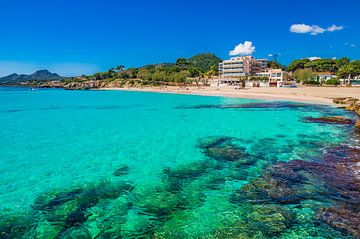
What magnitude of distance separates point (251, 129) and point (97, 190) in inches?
708

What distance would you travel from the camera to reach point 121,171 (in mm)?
13758

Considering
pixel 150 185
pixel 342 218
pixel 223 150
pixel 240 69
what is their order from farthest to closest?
pixel 240 69 < pixel 223 150 < pixel 150 185 < pixel 342 218

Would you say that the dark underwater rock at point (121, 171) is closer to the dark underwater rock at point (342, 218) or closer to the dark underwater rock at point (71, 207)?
the dark underwater rock at point (71, 207)

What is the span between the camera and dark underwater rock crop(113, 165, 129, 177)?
43.4ft

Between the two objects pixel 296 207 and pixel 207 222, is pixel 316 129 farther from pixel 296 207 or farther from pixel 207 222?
pixel 207 222

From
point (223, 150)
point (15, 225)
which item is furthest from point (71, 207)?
point (223, 150)

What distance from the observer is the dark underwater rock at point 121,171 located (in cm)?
1324

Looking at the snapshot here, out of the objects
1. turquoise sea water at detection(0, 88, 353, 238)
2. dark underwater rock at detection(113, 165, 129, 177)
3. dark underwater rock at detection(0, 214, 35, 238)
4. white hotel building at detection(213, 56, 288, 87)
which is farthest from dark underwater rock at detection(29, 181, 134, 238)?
white hotel building at detection(213, 56, 288, 87)

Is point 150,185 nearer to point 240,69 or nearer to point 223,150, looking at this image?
point 223,150

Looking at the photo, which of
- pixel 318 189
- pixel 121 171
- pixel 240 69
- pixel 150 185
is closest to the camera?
pixel 318 189

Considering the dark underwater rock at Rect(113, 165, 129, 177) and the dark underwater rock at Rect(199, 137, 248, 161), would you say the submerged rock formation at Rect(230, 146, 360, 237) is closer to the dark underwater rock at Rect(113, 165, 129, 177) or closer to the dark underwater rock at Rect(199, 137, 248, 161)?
the dark underwater rock at Rect(199, 137, 248, 161)

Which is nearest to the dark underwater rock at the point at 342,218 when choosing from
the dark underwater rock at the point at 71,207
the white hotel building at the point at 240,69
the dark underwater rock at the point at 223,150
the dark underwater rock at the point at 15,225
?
the dark underwater rock at the point at 223,150

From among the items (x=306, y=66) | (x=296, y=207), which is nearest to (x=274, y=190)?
(x=296, y=207)

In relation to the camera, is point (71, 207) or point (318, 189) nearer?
point (71, 207)
